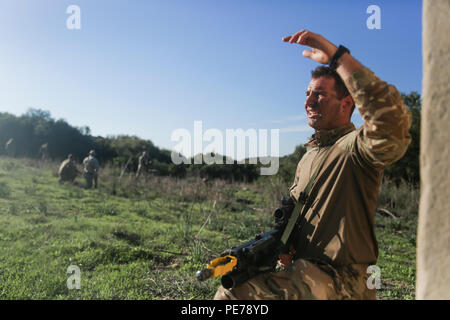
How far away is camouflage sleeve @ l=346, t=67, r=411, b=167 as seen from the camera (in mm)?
1572

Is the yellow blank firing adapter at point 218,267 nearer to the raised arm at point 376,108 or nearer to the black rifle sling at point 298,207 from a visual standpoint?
the black rifle sling at point 298,207

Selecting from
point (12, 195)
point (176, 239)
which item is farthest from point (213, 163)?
point (176, 239)

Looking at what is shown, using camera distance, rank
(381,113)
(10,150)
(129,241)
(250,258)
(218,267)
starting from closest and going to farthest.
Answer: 1. (381,113)
2. (218,267)
3. (250,258)
4. (129,241)
5. (10,150)

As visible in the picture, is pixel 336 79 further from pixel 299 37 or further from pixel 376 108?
pixel 376 108

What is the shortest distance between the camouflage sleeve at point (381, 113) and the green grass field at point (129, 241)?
11.4 ft

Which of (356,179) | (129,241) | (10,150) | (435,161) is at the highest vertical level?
(10,150)

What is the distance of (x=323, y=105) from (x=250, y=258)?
1116 mm

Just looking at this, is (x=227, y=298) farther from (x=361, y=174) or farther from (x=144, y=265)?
(x=144, y=265)

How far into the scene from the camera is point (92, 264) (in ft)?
17.9

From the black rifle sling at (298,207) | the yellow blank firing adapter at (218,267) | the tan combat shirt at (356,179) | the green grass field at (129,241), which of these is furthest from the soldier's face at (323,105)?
the green grass field at (129,241)

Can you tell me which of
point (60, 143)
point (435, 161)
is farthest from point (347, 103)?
point (60, 143)

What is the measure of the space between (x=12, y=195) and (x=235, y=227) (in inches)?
298

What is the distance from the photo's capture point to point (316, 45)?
5.76 feet

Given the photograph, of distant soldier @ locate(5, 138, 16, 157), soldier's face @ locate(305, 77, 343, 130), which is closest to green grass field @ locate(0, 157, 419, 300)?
soldier's face @ locate(305, 77, 343, 130)
